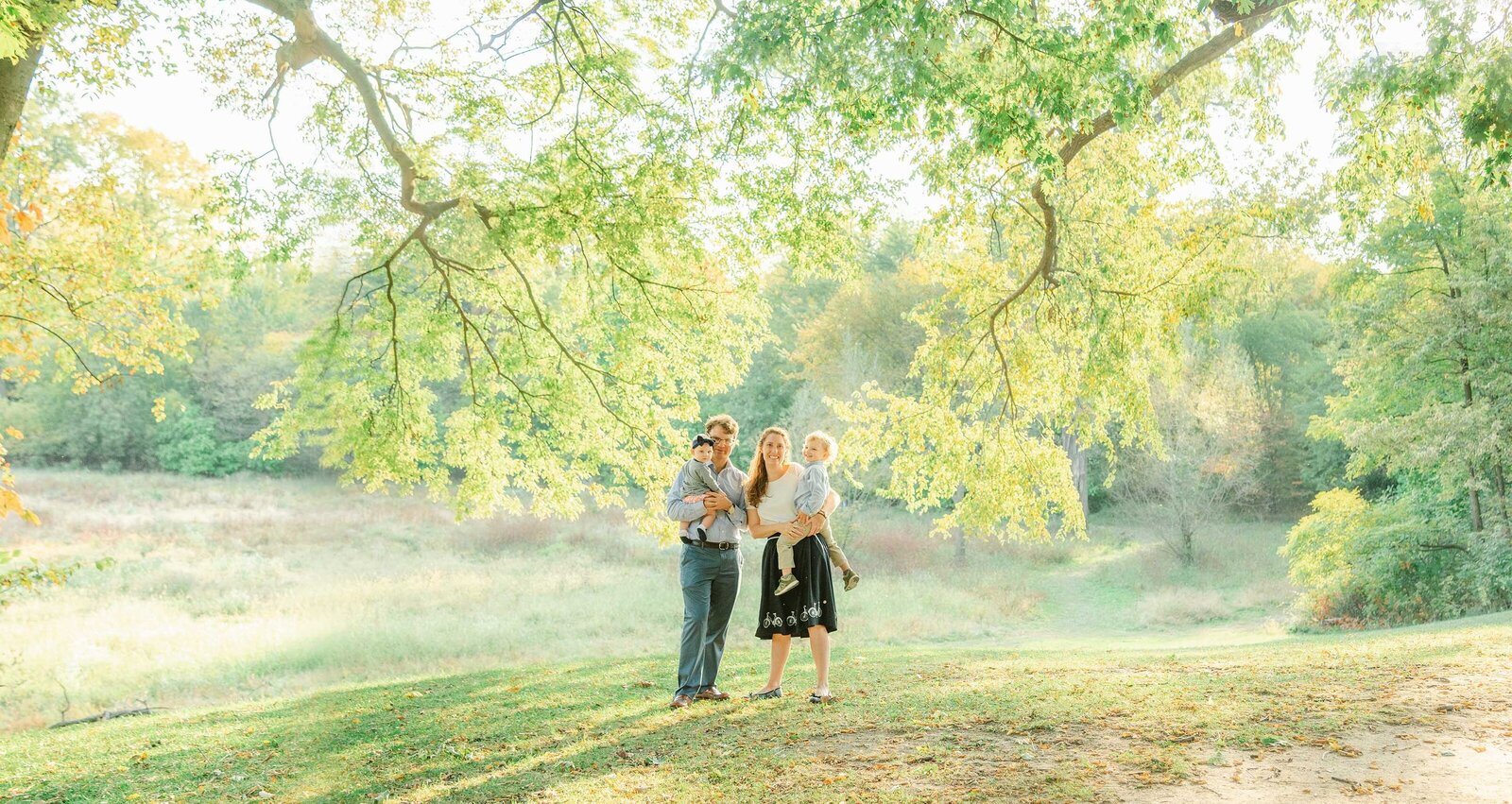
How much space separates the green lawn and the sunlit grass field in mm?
1865

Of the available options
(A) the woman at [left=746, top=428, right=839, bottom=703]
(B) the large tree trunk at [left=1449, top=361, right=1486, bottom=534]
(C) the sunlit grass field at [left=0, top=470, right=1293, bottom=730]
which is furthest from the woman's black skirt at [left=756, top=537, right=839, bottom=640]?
(B) the large tree trunk at [left=1449, top=361, right=1486, bottom=534]

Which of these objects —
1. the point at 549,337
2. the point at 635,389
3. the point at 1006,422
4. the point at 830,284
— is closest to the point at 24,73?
the point at 549,337

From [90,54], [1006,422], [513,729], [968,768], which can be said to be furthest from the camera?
[1006,422]

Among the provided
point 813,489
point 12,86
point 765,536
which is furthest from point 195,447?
point 813,489

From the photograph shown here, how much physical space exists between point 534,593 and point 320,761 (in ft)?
48.7

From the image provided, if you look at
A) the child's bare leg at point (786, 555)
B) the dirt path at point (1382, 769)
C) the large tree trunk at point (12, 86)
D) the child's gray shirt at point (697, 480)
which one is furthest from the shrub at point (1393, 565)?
the large tree trunk at point (12, 86)

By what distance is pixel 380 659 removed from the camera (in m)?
15.0

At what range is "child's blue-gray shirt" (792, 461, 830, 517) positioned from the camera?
6.45 meters

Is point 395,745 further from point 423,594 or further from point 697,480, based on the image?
point 423,594

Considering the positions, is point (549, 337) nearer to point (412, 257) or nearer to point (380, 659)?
point (412, 257)

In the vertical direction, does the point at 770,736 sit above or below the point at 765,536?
below

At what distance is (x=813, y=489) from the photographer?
21.2ft

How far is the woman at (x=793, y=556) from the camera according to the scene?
6613 mm

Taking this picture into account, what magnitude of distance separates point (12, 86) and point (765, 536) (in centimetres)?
645
